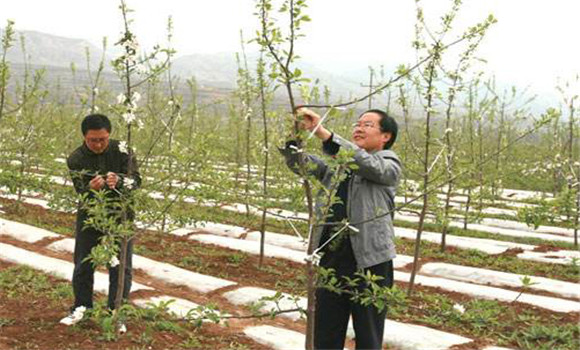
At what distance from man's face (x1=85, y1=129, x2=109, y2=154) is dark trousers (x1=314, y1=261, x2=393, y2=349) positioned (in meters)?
2.02

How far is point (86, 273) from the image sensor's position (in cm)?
450

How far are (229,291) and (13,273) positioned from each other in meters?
2.32

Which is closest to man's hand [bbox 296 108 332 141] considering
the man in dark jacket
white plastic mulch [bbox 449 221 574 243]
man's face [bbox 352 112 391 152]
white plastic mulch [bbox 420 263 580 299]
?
man's face [bbox 352 112 391 152]

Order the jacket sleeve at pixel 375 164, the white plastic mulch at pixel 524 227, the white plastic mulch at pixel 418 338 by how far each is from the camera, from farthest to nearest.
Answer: the white plastic mulch at pixel 524 227
the white plastic mulch at pixel 418 338
the jacket sleeve at pixel 375 164

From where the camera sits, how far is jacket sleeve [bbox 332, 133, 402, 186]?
271cm

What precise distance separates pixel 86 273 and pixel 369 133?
2600mm

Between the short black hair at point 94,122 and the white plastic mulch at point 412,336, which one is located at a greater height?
the short black hair at point 94,122

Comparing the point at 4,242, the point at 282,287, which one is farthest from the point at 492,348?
the point at 4,242

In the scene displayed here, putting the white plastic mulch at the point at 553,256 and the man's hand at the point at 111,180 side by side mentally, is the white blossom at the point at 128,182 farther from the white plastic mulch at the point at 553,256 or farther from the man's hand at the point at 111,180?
the white plastic mulch at the point at 553,256

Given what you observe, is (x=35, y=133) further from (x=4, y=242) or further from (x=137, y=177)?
(x=137, y=177)

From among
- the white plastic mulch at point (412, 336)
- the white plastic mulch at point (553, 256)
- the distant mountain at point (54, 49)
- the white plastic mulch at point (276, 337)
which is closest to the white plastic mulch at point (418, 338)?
the white plastic mulch at point (412, 336)

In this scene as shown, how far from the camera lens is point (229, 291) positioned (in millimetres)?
6047

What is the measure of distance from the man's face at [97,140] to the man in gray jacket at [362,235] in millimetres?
1846

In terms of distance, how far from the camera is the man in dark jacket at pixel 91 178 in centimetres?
419
